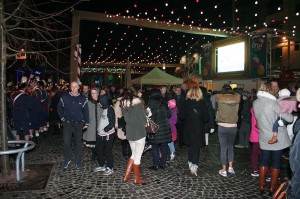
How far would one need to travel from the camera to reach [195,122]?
5512 millimetres

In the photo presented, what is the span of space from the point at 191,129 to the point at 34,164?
390cm

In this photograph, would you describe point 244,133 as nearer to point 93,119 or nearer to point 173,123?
point 173,123

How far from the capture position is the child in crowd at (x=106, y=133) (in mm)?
5605

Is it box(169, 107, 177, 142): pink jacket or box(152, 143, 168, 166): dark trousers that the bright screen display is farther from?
box(152, 143, 168, 166): dark trousers

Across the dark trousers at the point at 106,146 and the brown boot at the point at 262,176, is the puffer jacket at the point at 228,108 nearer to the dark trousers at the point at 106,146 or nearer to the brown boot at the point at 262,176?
the brown boot at the point at 262,176

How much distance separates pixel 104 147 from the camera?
5.92 metres

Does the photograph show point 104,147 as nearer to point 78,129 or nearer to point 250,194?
point 78,129

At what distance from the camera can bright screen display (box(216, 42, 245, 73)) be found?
1762 cm

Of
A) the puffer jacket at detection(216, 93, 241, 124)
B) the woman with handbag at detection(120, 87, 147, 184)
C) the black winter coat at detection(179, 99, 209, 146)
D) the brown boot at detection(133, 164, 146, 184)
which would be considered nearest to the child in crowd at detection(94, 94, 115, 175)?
the woman with handbag at detection(120, 87, 147, 184)

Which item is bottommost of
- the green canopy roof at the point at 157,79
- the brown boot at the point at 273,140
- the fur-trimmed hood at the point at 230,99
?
the brown boot at the point at 273,140

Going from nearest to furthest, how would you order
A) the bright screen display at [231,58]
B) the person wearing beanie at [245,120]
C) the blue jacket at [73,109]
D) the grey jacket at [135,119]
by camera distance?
the grey jacket at [135,119] → the blue jacket at [73,109] → the person wearing beanie at [245,120] → the bright screen display at [231,58]

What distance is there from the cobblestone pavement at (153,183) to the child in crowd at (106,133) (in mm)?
274

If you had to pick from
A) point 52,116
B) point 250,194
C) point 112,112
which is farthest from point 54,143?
point 250,194

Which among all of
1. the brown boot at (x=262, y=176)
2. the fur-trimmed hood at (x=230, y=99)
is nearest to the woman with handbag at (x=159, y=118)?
the fur-trimmed hood at (x=230, y=99)
